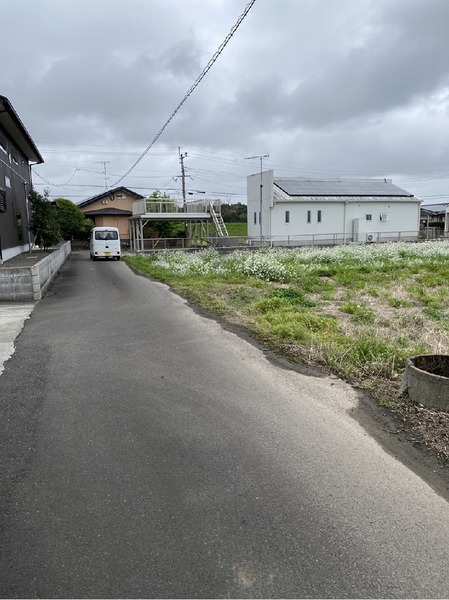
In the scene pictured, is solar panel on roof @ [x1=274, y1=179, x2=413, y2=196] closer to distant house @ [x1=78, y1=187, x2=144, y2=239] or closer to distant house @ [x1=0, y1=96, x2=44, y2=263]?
distant house @ [x1=78, y1=187, x2=144, y2=239]

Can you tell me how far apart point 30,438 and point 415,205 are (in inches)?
1668

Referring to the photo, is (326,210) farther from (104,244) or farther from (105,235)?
(104,244)

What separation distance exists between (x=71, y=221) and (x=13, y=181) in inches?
750

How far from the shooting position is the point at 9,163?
21.6 m

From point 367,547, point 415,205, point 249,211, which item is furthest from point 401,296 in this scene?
point 415,205

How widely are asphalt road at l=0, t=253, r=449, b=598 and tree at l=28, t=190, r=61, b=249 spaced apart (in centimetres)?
2368

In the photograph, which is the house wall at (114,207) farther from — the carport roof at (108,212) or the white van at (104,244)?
the white van at (104,244)

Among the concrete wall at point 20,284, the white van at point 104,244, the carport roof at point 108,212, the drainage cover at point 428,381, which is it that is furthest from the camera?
the carport roof at point 108,212

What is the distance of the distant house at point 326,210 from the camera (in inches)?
1367

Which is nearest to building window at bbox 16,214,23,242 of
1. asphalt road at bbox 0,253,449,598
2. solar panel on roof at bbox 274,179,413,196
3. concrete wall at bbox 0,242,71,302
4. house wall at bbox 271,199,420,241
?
concrete wall at bbox 0,242,71,302

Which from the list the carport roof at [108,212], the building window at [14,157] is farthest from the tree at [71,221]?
the building window at [14,157]

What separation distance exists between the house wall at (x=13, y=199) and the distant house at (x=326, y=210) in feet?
55.8

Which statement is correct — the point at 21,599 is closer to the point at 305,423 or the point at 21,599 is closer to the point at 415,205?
the point at 305,423

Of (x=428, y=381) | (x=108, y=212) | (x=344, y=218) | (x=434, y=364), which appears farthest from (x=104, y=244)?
(x=428, y=381)
